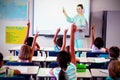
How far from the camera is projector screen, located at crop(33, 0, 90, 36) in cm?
822

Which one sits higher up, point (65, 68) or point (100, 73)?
point (65, 68)

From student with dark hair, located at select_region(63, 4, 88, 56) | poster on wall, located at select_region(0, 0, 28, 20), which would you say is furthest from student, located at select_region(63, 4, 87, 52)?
poster on wall, located at select_region(0, 0, 28, 20)

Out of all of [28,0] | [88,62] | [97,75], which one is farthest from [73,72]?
[28,0]

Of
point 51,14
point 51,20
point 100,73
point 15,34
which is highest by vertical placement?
point 51,14

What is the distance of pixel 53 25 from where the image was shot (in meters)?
8.30

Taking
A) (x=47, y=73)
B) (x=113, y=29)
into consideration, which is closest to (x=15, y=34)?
(x=113, y=29)

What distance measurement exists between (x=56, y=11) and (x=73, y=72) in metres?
5.15

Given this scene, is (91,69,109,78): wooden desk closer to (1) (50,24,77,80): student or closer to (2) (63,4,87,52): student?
(1) (50,24,77,80): student

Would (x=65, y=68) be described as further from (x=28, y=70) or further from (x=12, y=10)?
(x=12, y=10)

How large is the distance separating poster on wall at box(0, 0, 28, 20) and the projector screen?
A: 404 millimetres

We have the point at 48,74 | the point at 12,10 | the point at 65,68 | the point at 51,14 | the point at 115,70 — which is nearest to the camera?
the point at 115,70

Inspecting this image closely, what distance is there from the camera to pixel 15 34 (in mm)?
8477

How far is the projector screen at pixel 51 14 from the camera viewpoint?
822cm

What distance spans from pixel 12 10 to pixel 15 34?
2.57 ft
